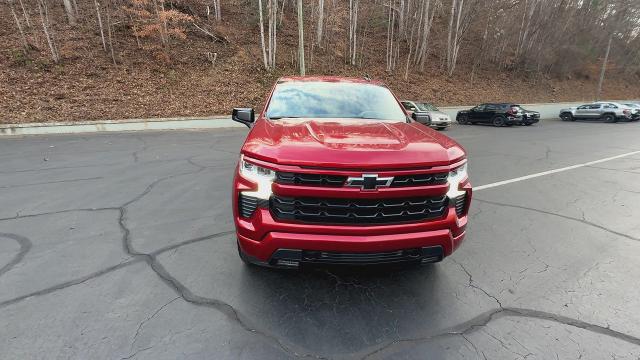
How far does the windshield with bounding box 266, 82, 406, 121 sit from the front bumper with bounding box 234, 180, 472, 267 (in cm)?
157

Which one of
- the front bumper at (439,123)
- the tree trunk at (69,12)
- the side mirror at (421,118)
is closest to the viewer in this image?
the side mirror at (421,118)

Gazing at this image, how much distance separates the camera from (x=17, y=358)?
84.8 inches

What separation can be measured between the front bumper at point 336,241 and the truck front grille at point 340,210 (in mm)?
53

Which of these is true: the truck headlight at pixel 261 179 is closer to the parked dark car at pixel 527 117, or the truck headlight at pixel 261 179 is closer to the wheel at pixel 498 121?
the wheel at pixel 498 121

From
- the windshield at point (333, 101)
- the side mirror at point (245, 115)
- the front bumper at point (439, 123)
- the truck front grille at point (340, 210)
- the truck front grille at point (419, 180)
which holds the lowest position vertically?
the front bumper at point (439, 123)

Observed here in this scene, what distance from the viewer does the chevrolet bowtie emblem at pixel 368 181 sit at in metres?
2.31

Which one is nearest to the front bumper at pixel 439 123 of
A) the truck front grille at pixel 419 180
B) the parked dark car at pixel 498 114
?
the parked dark car at pixel 498 114

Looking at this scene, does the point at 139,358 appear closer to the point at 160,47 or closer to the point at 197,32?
the point at 160,47

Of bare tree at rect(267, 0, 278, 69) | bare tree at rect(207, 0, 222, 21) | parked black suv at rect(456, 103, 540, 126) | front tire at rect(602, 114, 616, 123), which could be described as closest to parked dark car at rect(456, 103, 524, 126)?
parked black suv at rect(456, 103, 540, 126)

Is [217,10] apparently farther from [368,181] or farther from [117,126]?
[368,181]

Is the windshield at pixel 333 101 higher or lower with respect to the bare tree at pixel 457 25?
lower

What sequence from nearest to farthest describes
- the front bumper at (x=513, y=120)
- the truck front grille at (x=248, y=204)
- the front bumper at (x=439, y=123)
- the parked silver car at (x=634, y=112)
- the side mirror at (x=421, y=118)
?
the truck front grille at (x=248, y=204) → the side mirror at (x=421, y=118) → the front bumper at (x=439, y=123) → the front bumper at (x=513, y=120) → the parked silver car at (x=634, y=112)

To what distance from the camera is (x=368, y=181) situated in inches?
91.2

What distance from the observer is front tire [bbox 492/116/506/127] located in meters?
19.0
